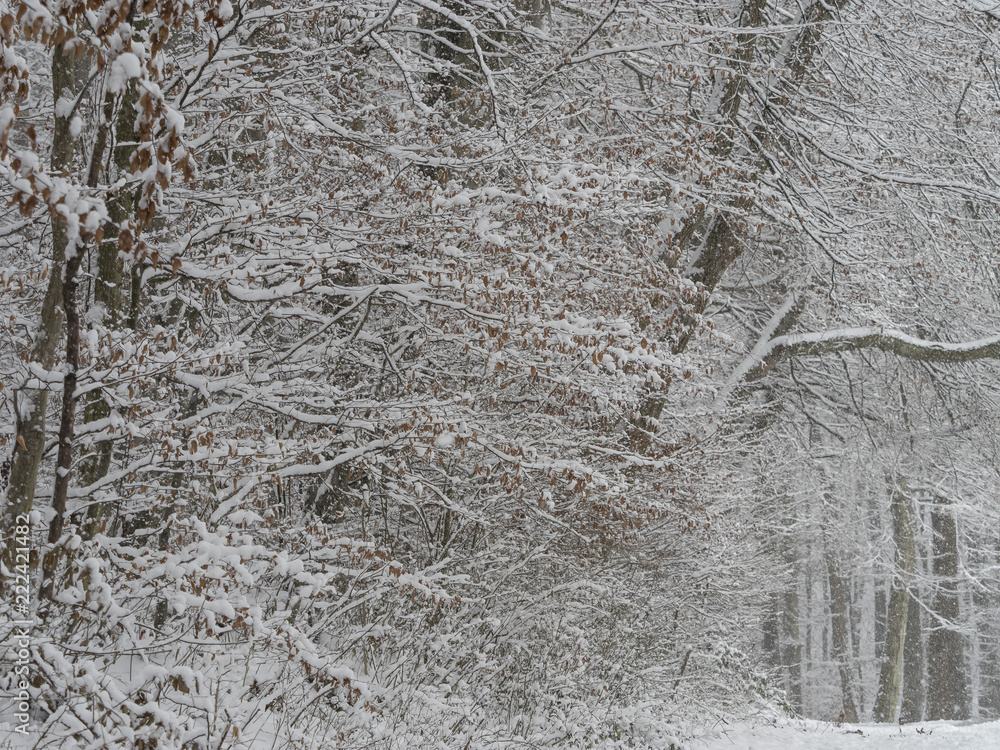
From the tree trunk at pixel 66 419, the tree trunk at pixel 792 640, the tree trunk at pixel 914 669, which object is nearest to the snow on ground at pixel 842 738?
the tree trunk at pixel 66 419

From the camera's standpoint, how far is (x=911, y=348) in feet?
34.0

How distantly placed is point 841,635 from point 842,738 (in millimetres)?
20439

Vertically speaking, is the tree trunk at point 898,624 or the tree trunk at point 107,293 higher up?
the tree trunk at point 107,293

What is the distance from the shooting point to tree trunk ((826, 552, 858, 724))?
23688 millimetres

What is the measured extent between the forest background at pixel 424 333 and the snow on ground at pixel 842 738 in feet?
1.47

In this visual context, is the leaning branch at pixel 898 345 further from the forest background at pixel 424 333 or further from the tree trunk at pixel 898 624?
the tree trunk at pixel 898 624

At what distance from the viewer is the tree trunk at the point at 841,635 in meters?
23.7

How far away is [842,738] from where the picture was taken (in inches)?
425

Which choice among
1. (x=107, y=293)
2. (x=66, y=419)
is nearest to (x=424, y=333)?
(x=107, y=293)

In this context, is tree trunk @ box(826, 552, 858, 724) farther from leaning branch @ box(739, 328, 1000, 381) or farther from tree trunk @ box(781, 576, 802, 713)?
leaning branch @ box(739, 328, 1000, 381)

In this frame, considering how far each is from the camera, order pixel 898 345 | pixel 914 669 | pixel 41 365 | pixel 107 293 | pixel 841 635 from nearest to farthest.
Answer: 1. pixel 41 365
2. pixel 107 293
3. pixel 898 345
4. pixel 914 669
5. pixel 841 635

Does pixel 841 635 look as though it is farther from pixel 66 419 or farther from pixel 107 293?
pixel 66 419

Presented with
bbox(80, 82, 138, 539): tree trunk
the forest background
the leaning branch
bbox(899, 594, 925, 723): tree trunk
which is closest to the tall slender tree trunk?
the forest background

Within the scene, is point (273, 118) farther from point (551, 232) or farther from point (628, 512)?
point (628, 512)
